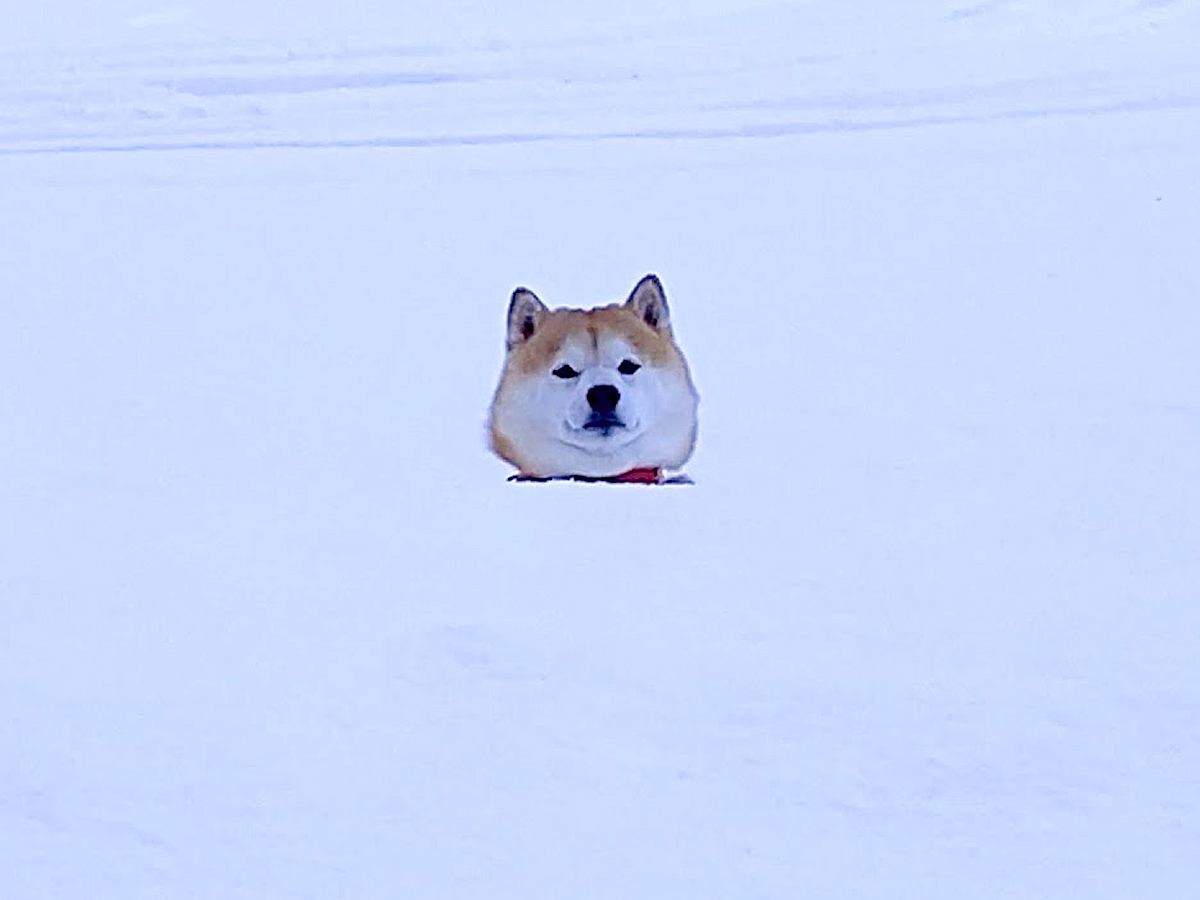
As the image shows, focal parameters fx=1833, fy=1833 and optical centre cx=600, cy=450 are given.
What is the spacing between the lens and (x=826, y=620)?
9.15 feet

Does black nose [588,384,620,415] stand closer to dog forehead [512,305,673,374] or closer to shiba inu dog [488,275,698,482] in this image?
shiba inu dog [488,275,698,482]

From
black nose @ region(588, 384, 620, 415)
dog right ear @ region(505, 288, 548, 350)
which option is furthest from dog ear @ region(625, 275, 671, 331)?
black nose @ region(588, 384, 620, 415)

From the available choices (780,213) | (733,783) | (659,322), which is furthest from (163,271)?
(733,783)

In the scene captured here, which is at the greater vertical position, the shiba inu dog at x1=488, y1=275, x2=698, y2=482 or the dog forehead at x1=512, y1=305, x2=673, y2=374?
the dog forehead at x1=512, y1=305, x2=673, y2=374

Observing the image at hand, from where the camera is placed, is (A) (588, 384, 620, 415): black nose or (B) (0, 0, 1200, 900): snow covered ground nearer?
(B) (0, 0, 1200, 900): snow covered ground

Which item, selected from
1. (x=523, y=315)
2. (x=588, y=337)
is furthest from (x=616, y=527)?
(x=523, y=315)

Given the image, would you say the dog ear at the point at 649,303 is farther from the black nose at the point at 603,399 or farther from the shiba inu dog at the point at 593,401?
the black nose at the point at 603,399

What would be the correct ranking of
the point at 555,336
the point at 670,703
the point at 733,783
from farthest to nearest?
the point at 555,336 → the point at 670,703 → the point at 733,783

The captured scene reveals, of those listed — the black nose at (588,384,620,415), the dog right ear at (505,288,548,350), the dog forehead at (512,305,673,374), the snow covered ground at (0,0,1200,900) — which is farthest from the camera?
the dog right ear at (505,288,548,350)

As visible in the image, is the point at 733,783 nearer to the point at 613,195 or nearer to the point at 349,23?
the point at 613,195

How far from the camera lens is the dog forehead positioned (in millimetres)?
3766

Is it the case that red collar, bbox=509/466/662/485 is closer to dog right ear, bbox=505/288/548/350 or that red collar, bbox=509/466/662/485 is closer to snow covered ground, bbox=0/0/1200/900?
snow covered ground, bbox=0/0/1200/900

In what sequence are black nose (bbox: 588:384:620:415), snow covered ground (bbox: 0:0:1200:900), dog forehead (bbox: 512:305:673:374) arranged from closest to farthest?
snow covered ground (bbox: 0:0:1200:900) → black nose (bbox: 588:384:620:415) → dog forehead (bbox: 512:305:673:374)

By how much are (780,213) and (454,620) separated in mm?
3876
